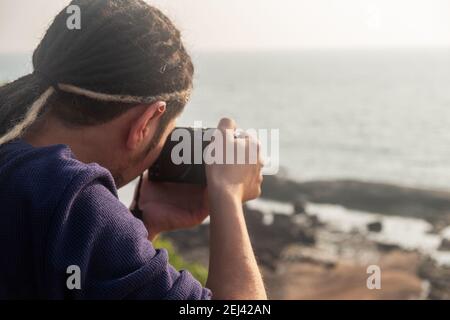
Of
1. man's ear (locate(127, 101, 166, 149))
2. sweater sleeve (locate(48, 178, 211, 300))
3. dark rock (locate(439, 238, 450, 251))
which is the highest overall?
dark rock (locate(439, 238, 450, 251))

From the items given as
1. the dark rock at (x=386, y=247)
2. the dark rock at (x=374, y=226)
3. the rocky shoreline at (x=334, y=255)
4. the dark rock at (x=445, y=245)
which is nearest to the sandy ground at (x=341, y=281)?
the rocky shoreline at (x=334, y=255)

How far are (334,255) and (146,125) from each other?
1270 centimetres


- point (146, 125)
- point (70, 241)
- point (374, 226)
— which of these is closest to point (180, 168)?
point (146, 125)

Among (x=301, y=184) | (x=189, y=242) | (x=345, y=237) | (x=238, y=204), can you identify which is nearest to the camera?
(x=238, y=204)

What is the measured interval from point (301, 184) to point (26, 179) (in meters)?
20.8

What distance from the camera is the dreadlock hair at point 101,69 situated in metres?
1.63

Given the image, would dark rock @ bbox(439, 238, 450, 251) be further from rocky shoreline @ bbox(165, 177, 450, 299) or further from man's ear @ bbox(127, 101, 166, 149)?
man's ear @ bbox(127, 101, 166, 149)

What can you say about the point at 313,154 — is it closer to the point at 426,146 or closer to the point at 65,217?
the point at 426,146

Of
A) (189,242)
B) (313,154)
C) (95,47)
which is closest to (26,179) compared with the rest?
(95,47)

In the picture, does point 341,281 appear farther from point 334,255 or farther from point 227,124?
point 227,124

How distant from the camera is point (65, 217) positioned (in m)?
1.42

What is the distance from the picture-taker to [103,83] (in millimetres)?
1650

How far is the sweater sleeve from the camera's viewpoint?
142 cm
